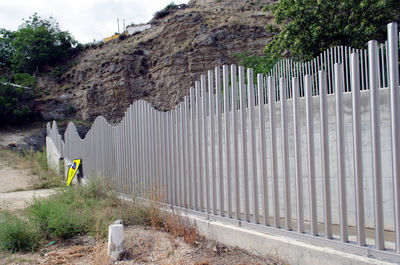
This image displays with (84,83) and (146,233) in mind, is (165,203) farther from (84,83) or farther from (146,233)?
(84,83)

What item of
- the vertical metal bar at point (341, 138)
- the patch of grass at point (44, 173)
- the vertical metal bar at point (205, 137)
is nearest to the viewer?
the vertical metal bar at point (341, 138)

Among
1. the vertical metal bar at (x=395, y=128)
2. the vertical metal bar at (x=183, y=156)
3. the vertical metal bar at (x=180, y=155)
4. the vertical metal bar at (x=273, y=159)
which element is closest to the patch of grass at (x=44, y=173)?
the vertical metal bar at (x=180, y=155)

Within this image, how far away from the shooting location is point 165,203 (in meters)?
→ 5.76

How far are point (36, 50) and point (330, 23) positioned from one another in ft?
99.9

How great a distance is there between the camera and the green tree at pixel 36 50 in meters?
34.3

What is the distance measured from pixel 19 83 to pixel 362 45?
2957 cm

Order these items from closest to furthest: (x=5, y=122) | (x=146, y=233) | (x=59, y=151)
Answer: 1. (x=146, y=233)
2. (x=59, y=151)
3. (x=5, y=122)

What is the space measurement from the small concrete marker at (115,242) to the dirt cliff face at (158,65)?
22.0m

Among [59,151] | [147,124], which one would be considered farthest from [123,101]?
[147,124]

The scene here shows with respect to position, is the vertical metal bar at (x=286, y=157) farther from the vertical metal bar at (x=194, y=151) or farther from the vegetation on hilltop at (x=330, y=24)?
the vegetation on hilltop at (x=330, y=24)

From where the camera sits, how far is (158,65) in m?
28.5

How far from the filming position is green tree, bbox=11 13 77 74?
34281mm

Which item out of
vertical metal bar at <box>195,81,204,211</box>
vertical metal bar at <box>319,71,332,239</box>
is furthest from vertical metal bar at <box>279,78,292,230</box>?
vertical metal bar at <box>195,81,204,211</box>

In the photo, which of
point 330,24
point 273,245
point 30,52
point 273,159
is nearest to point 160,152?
point 273,159
